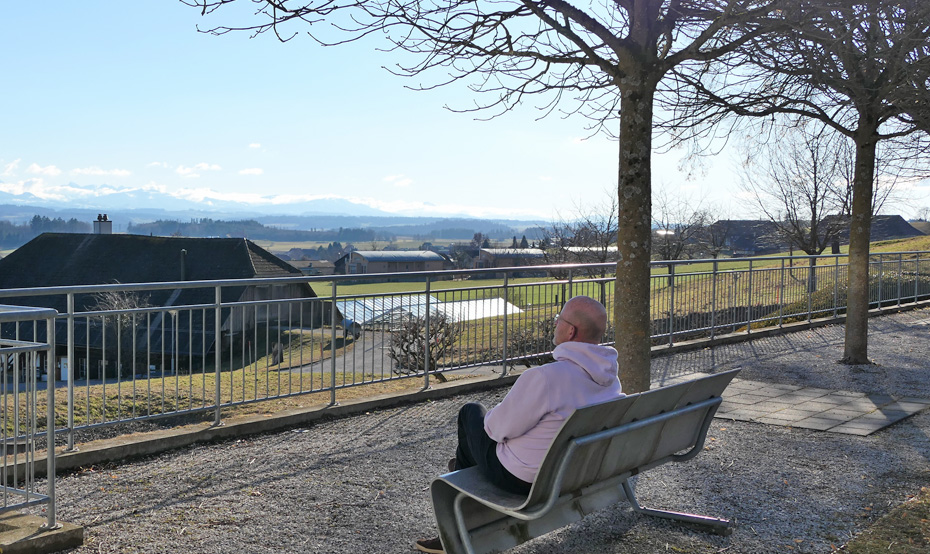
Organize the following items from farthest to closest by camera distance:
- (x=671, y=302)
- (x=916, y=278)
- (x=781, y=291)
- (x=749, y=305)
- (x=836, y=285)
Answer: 1. (x=916, y=278)
2. (x=836, y=285)
3. (x=781, y=291)
4. (x=749, y=305)
5. (x=671, y=302)

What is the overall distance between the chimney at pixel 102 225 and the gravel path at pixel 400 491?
7487 centimetres

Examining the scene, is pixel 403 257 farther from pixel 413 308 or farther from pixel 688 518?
pixel 688 518

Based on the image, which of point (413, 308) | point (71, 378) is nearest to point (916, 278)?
point (413, 308)

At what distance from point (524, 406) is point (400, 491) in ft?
6.89

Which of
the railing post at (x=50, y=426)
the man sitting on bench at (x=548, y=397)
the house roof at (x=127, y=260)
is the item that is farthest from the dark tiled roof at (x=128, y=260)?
the man sitting on bench at (x=548, y=397)

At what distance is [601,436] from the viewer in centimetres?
377

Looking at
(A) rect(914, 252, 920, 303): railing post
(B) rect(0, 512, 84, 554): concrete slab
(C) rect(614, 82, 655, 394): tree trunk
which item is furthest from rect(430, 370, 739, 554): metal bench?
(A) rect(914, 252, 920, 303): railing post

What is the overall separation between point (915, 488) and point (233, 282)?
5.59 m

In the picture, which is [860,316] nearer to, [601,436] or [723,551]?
[723,551]

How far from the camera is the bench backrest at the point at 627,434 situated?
3666 mm

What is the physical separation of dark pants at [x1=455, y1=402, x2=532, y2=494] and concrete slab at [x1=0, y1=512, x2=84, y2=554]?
7.08ft

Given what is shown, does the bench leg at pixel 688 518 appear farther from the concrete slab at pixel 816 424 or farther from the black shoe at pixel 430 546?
the concrete slab at pixel 816 424

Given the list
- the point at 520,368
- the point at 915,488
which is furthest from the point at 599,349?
the point at 520,368

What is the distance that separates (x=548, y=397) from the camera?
12.8 ft
